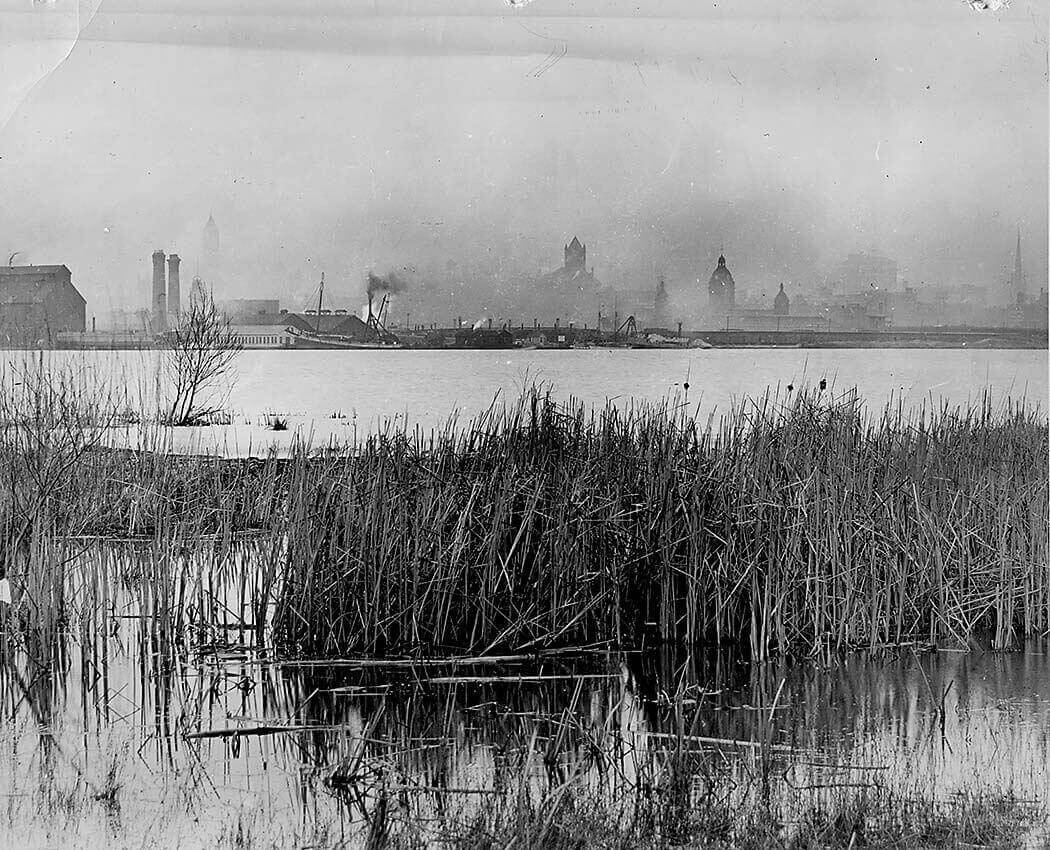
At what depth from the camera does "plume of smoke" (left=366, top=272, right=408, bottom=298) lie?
1509 cm

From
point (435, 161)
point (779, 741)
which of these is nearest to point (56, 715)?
point (779, 741)

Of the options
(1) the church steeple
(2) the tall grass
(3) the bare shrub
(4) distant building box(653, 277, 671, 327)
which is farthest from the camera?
(1) the church steeple

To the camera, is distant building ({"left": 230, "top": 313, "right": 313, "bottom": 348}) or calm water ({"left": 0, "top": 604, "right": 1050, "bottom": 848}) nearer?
calm water ({"left": 0, "top": 604, "right": 1050, "bottom": 848})

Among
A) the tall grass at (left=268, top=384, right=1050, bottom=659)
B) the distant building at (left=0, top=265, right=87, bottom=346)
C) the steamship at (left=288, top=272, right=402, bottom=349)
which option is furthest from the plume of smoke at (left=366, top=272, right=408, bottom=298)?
the tall grass at (left=268, top=384, right=1050, bottom=659)

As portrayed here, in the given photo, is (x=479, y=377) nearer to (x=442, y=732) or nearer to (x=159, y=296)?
(x=159, y=296)

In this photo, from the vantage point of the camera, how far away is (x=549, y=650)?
5.04 metres

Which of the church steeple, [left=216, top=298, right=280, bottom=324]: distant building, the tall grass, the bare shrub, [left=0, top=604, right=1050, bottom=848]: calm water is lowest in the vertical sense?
[left=0, top=604, right=1050, bottom=848]: calm water

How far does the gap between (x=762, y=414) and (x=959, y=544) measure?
1.26 metres

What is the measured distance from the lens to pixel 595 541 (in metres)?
5.35

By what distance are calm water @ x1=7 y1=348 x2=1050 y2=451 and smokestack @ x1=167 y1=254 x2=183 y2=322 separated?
32.5 inches

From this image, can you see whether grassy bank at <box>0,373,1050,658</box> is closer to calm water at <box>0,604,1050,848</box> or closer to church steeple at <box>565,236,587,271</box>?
calm water at <box>0,604,1050,848</box>

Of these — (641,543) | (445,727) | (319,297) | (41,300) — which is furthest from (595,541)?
(319,297)

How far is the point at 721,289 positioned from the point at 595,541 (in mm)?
11244

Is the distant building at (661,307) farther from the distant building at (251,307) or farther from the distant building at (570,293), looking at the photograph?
the distant building at (251,307)
